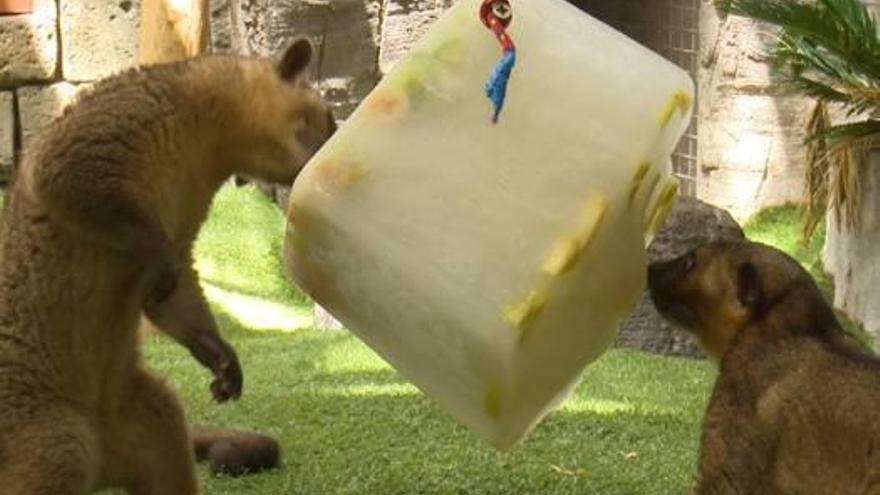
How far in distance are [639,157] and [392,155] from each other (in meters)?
0.62

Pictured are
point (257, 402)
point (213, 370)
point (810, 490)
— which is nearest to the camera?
point (810, 490)

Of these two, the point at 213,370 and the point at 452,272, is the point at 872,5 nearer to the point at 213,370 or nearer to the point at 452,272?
the point at 213,370

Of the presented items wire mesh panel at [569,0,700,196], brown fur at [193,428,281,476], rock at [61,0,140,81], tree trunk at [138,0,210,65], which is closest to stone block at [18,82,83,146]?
rock at [61,0,140,81]

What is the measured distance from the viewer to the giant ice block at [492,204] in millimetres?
4336

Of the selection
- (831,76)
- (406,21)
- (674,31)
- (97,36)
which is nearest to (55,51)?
(97,36)

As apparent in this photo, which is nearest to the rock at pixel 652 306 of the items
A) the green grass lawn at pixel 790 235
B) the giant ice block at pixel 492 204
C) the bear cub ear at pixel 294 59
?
the green grass lawn at pixel 790 235

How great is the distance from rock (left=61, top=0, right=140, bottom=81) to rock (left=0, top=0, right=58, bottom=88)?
0.35 ft

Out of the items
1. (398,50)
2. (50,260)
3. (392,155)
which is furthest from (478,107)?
(398,50)

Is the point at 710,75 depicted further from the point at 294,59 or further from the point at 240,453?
the point at 294,59

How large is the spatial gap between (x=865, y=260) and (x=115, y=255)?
817cm

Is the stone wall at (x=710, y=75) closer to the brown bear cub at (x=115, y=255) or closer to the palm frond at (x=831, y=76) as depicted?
the palm frond at (x=831, y=76)

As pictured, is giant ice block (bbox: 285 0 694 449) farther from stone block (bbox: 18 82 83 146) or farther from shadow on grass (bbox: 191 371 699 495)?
stone block (bbox: 18 82 83 146)

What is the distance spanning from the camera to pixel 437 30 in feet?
15.1

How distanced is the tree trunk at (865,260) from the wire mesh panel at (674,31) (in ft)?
5.60
